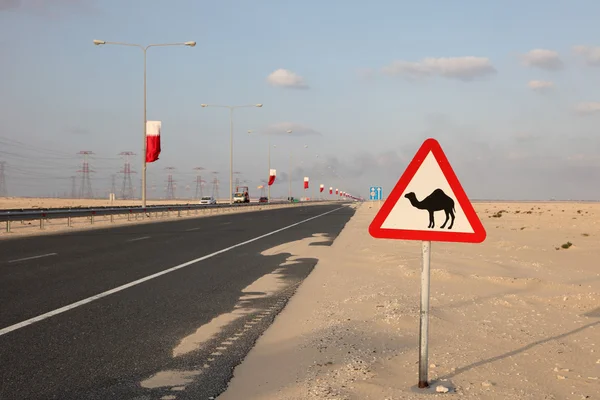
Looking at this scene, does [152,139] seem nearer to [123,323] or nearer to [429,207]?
[123,323]

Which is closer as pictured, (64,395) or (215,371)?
(64,395)

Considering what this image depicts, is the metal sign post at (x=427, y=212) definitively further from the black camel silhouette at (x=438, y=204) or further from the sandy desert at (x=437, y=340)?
the sandy desert at (x=437, y=340)

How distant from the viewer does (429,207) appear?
3.95 meters

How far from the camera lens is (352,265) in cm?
1277

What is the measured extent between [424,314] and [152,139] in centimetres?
3504

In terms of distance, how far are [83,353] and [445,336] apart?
379 cm

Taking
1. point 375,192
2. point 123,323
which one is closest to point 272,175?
point 375,192

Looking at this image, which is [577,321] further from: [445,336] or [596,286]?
[596,286]

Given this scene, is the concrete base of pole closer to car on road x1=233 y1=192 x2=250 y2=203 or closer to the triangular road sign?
the triangular road sign

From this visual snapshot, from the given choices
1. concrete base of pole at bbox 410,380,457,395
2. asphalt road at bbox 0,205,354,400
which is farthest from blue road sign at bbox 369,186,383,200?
concrete base of pole at bbox 410,380,457,395

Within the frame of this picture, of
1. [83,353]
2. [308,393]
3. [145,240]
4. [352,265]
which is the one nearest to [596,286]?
[352,265]

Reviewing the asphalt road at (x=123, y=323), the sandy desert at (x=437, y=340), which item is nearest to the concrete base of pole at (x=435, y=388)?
the sandy desert at (x=437, y=340)

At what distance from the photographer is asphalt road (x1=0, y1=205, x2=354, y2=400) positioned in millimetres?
4488

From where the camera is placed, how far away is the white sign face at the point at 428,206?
3934 millimetres
